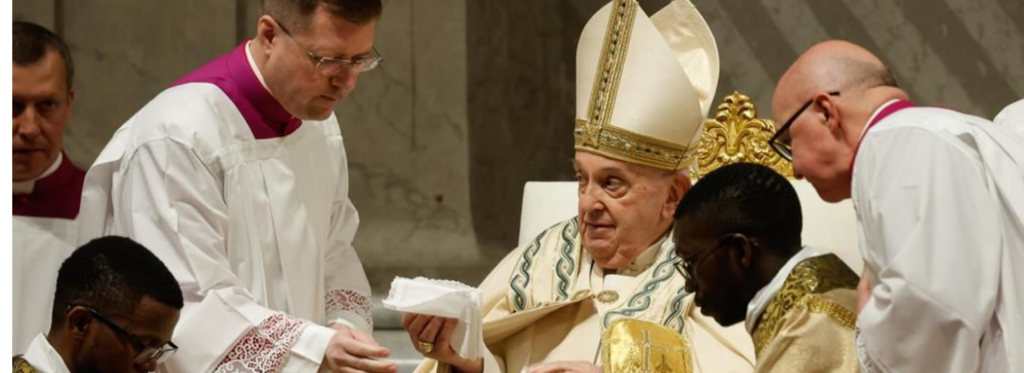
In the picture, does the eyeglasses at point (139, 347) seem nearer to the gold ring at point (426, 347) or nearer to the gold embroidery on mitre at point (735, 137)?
the gold ring at point (426, 347)

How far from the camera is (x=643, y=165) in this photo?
4.38m

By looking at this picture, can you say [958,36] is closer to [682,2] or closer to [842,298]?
[682,2]

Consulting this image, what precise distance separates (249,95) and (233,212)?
1.07 ft

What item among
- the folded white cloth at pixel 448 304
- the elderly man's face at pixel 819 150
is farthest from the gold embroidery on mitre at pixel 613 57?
the elderly man's face at pixel 819 150

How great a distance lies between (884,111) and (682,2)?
1.53 meters

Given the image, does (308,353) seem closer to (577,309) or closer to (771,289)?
(577,309)

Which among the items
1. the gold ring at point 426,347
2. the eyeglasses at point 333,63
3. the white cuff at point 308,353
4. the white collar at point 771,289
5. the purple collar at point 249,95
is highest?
the eyeglasses at point 333,63

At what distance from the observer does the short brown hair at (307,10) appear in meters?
3.87

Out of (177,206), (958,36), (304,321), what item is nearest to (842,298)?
(304,321)

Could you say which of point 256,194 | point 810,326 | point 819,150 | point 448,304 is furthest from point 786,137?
point 256,194

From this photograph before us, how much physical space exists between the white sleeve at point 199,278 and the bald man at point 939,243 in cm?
137

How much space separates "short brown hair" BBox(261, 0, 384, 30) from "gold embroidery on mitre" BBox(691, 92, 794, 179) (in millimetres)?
1495

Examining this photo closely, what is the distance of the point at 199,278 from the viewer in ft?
11.9

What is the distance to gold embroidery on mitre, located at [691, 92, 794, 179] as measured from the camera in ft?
16.3
